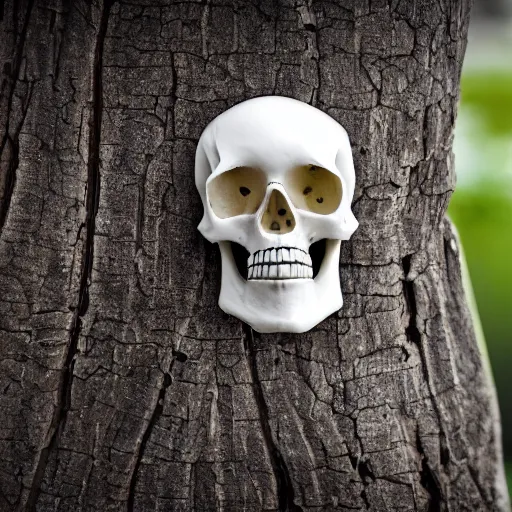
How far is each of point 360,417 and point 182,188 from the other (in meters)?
0.57

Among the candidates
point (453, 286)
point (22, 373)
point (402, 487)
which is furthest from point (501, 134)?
point (22, 373)

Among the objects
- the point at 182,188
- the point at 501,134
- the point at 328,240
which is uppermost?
the point at 501,134

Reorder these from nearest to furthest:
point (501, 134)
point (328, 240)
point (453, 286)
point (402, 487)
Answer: point (328, 240) < point (402, 487) < point (453, 286) < point (501, 134)

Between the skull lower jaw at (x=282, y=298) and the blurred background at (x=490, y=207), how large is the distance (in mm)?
1620

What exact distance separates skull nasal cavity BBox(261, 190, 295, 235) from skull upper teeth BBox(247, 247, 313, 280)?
0.05 m

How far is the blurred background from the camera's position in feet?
9.22

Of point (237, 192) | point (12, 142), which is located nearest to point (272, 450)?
point (237, 192)

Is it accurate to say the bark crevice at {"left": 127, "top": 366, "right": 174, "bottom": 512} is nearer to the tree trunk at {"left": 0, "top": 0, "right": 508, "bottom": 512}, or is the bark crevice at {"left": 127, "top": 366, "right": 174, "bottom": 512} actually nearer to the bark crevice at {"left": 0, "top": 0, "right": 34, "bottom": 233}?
the tree trunk at {"left": 0, "top": 0, "right": 508, "bottom": 512}

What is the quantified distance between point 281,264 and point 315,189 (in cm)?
19

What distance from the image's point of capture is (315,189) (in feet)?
4.34

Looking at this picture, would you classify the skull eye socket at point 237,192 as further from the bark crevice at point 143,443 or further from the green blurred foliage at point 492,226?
the green blurred foliage at point 492,226

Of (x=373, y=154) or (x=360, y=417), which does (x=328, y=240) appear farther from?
(x=360, y=417)

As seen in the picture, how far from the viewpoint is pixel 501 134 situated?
292 cm

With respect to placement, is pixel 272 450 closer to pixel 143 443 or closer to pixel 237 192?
pixel 143 443
